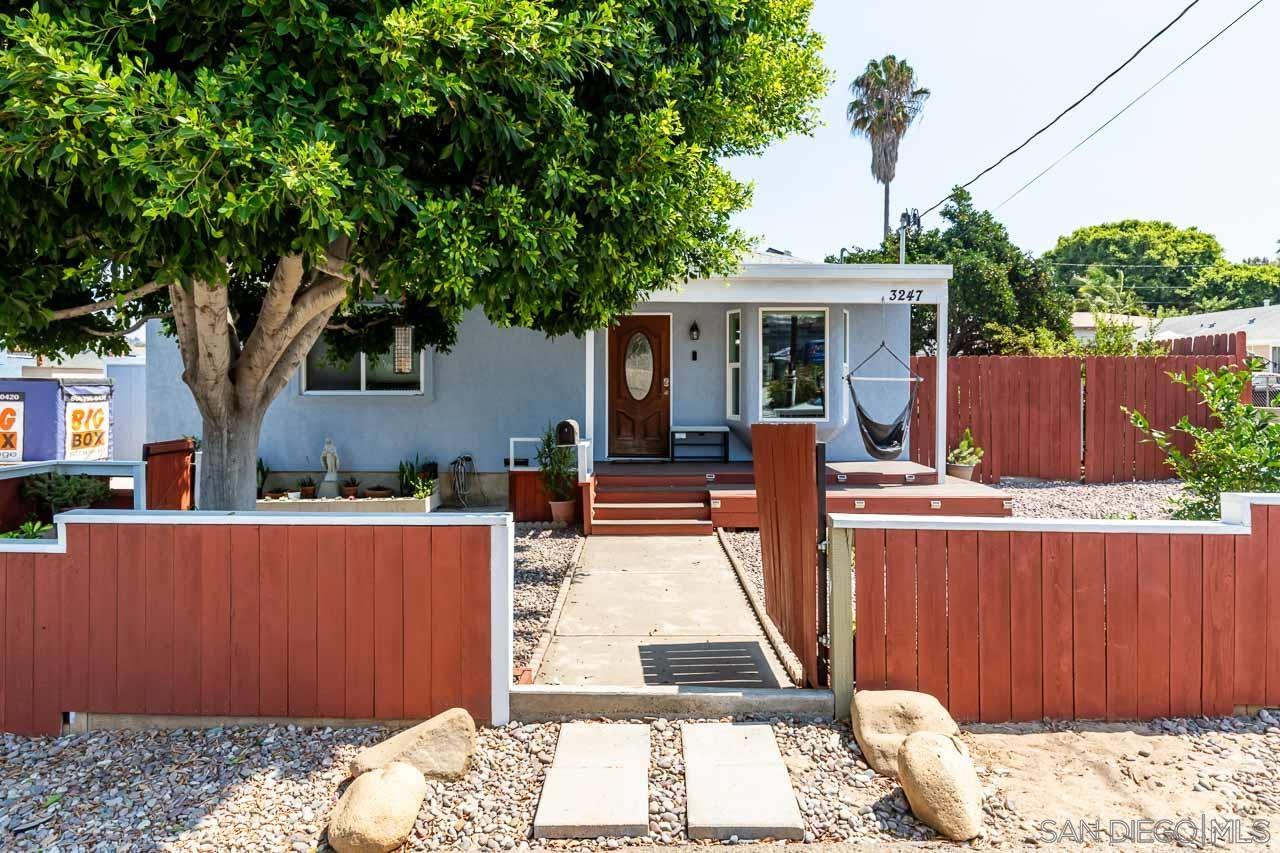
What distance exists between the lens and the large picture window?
10469mm

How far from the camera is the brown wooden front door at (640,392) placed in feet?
37.7

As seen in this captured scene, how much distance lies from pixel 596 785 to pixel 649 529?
5.56 meters

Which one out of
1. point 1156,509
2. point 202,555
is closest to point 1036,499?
point 1156,509

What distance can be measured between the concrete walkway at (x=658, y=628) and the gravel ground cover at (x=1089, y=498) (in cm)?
486

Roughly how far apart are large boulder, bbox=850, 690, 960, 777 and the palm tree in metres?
27.2

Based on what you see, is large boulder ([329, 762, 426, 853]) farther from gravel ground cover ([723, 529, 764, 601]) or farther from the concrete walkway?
gravel ground cover ([723, 529, 764, 601])

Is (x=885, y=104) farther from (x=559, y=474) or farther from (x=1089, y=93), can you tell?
(x=559, y=474)

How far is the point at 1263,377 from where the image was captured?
21.9 meters

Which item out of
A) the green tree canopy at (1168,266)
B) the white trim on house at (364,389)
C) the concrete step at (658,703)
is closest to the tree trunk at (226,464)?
the concrete step at (658,703)

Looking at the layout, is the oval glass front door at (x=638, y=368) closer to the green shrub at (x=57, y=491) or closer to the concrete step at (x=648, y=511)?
the concrete step at (x=648, y=511)

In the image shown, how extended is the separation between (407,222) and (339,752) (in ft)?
8.82

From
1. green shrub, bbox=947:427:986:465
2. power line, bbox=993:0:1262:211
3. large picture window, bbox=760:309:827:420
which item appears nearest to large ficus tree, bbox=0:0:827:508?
large picture window, bbox=760:309:827:420

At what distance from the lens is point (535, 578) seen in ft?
23.3

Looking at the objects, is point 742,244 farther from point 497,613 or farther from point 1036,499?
point 1036,499
